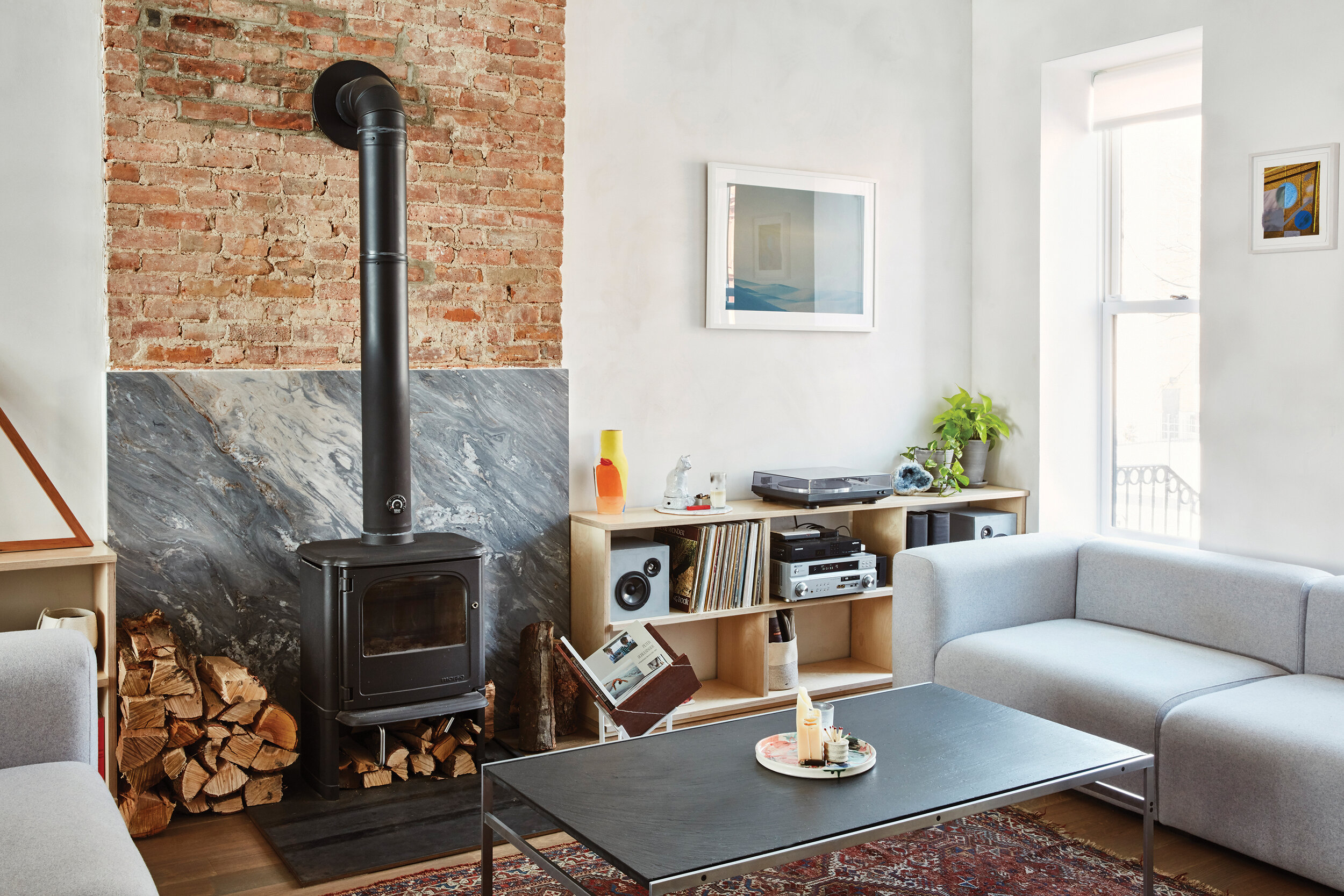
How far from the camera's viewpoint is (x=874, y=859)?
300 cm

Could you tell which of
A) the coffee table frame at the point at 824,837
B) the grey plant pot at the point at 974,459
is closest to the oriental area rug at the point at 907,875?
the coffee table frame at the point at 824,837

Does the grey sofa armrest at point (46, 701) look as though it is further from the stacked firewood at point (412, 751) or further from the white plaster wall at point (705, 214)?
the white plaster wall at point (705, 214)

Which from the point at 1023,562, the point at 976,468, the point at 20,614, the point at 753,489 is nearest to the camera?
the point at 20,614

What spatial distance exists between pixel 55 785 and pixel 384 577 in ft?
3.91

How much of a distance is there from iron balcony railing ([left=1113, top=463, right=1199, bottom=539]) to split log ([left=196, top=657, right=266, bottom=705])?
3.49 m

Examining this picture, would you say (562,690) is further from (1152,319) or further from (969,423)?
(1152,319)

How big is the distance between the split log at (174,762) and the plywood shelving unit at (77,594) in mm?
130

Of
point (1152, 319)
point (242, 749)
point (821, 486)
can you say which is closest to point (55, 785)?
point (242, 749)

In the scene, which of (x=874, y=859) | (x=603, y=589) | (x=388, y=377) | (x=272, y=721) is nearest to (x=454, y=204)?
(x=388, y=377)

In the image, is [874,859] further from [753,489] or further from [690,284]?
[690,284]

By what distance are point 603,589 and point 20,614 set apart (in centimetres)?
180

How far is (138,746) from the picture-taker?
320 centimetres

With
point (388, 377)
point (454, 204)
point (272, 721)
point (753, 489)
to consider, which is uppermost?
point (454, 204)

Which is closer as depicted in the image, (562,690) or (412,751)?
(412,751)
